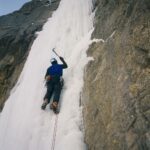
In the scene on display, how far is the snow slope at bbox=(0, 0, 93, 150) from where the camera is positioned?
8516 millimetres

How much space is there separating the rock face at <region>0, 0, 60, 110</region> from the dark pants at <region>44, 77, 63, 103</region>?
3572mm

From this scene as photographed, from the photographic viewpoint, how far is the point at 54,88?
32.1 ft

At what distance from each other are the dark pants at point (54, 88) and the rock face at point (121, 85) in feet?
2.99

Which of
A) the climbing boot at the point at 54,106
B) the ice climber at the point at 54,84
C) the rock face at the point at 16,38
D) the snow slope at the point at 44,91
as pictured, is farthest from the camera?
the rock face at the point at 16,38

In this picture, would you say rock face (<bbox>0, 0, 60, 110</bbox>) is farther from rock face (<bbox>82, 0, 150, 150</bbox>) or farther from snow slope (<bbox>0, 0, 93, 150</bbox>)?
rock face (<bbox>82, 0, 150, 150</bbox>)

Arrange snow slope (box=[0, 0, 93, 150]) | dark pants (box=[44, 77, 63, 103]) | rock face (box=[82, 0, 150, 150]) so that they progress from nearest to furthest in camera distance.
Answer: rock face (box=[82, 0, 150, 150]) → snow slope (box=[0, 0, 93, 150]) → dark pants (box=[44, 77, 63, 103])

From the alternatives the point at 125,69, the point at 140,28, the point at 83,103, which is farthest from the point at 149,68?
the point at 83,103

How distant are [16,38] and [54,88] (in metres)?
6.21

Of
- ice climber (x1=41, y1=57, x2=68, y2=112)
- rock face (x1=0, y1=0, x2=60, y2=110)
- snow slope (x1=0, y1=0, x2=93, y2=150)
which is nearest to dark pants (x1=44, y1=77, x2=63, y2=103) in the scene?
ice climber (x1=41, y1=57, x2=68, y2=112)

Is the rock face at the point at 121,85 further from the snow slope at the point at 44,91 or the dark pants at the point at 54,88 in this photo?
the dark pants at the point at 54,88

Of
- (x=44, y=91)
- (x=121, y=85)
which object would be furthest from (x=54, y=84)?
(x=121, y=85)

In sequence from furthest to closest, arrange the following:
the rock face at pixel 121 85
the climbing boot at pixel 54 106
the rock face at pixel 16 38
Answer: the rock face at pixel 16 38
the climbing boot at pixel 54 106
the rock face at pixel 121 85

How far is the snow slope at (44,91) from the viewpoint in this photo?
8.52 meters

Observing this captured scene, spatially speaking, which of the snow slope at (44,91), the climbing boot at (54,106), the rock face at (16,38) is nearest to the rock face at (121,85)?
the snow slope at (44,91)
